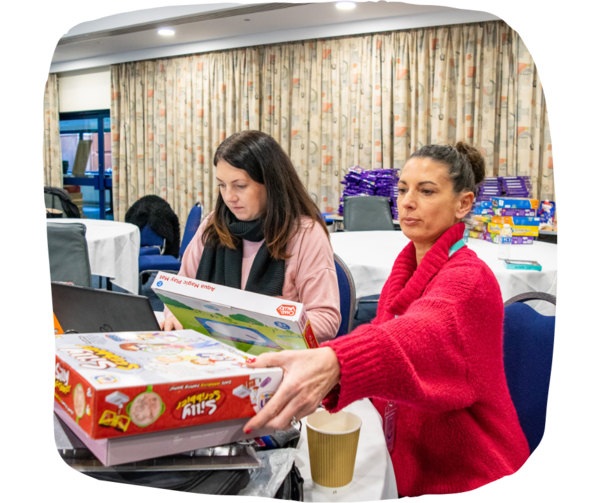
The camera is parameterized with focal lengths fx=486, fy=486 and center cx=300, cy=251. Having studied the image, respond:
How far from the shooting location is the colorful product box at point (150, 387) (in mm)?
390

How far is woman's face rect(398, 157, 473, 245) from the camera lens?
2.83 ft

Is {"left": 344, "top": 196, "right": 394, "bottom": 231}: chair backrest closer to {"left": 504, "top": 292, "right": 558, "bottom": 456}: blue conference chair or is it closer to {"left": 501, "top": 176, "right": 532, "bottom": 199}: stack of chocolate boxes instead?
{"left": 501, "top": 176, "right": 532, "bottom": 199}: stack of chocolate boxes

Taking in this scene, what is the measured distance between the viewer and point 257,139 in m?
1.37

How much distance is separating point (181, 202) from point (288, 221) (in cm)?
460

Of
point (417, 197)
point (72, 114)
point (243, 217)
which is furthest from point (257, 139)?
point (72, 114)

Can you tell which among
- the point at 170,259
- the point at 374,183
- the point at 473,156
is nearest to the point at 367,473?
the point at 473,156

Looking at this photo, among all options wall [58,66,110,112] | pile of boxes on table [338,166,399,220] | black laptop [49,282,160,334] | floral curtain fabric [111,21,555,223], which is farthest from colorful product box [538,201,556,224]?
wall [58,66,110,112]

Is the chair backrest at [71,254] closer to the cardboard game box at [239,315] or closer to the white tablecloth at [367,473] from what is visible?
the cardboard game box at [239,315]

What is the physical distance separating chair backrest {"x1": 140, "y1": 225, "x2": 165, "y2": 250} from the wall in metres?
3.21

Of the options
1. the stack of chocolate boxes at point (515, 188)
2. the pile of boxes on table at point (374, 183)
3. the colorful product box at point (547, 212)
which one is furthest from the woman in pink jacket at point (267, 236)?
the pile of boxes on table at point (374, 183)

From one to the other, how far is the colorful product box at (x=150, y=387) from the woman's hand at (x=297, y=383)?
11 mm

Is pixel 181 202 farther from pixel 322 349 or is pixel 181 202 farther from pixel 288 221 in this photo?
pixel 322 349

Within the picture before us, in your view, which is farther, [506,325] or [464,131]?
[464,131]

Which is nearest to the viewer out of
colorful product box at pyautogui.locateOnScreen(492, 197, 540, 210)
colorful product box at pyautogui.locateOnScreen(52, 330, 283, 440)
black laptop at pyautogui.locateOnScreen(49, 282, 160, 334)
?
colorful product box at pyautogui.locateOnScreen(52, 330, 283, 440)
